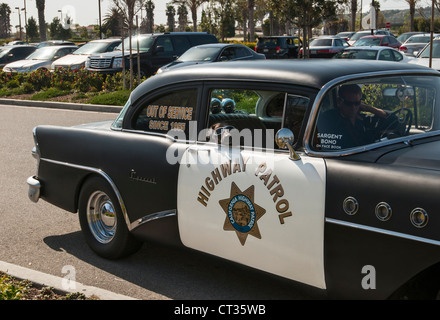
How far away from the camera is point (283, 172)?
12.1ft

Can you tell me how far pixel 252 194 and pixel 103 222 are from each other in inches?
69.4

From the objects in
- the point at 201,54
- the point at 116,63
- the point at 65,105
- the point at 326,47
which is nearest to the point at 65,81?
the point at 116,63

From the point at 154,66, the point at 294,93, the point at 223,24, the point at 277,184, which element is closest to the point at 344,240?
the point at 277,184

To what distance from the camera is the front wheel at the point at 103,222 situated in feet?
15.9

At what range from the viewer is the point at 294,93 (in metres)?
3.86

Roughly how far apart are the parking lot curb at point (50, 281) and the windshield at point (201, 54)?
1426 centimetres

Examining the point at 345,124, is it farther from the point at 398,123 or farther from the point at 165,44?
the point at 165,44

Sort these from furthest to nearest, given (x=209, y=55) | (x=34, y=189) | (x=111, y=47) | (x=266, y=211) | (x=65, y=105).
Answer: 1. (x=111, y=47)
2. (x=209, y=55)
3. (x=65, y=105)
4. (x=34, y=189)
5. (x=266, y=211)

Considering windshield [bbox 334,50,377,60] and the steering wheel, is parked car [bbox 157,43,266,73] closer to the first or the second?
windshield [bbox 334,50,377,60]

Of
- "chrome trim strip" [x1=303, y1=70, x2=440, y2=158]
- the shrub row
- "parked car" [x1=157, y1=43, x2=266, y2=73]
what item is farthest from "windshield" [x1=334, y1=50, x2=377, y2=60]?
"chrome trim strip" [x1=303, y1=70, x2=440, y2=158]

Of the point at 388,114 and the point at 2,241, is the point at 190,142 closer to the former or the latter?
the point at 388,114

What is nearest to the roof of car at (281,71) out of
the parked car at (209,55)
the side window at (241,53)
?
the parked car at (209,55)

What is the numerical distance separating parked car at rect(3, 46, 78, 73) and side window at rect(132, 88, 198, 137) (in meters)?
20.8

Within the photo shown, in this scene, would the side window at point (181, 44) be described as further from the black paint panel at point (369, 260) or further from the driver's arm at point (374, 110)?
the black paint panel at point (369, 260)
